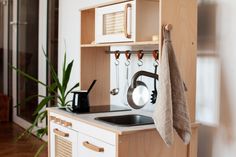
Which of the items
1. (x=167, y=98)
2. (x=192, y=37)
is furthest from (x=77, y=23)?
(x=167, y=98)

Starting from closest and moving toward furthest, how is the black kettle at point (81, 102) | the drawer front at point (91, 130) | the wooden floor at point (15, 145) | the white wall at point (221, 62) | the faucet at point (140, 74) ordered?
the drawer front at point (91, 130) < the white wall at point (221, 62) < the faucet at point (140, 74) < the black kettle at point (81, 102) < the wooden floor at point (15, 145)

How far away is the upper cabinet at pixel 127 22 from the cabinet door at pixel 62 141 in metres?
0.65

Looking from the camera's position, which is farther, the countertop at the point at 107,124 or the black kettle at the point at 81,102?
the black kettle at the point at 81,102

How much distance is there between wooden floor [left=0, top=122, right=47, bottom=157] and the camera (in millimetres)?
4035

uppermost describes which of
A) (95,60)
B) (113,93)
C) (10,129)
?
(95,60)

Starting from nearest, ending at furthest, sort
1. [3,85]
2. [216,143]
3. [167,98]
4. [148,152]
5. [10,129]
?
[167,98] → [148,152] → [216,143] → [10,129] → [3,85]

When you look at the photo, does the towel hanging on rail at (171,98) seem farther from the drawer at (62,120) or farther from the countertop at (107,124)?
the drawer at (62,120)

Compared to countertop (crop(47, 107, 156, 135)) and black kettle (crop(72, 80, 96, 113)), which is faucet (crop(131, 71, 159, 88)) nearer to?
countertop (crop(47, 107, 156, 135))

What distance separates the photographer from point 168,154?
2.02 metres

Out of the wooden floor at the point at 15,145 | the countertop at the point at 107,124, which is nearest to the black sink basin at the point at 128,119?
the countertop at the point at 107,124

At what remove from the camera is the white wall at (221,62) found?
204 centimetres

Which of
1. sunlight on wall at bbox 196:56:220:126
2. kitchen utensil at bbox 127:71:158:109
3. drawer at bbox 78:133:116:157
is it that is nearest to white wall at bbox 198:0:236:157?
sunlight on wall at bbox 196:56:220:126

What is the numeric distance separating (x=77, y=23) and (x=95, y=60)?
1014mm

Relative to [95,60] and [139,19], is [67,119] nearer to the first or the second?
[95,60]
